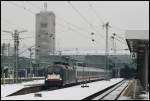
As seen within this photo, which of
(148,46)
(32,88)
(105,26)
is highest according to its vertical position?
(105,26)

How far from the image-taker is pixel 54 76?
47281 millimetres

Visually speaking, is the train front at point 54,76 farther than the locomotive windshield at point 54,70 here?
No

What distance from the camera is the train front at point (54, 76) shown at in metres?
46.4

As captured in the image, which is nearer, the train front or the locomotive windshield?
the train front

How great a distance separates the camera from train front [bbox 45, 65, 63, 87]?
152ft

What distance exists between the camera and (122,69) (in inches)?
5049

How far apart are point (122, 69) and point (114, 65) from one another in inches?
569

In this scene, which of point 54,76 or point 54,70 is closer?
point 54,76

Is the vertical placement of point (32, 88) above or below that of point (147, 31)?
below

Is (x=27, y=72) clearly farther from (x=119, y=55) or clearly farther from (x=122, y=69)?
(x=122, y=69)

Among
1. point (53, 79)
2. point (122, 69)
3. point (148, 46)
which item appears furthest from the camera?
point (122, 69)

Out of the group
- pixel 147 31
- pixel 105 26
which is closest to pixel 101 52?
pixel 105 26

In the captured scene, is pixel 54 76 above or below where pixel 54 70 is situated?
below

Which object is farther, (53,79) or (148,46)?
(53,79)
